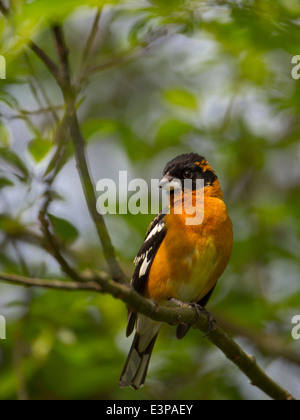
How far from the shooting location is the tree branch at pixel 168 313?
2715 mm

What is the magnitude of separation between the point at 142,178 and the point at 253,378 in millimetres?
4075

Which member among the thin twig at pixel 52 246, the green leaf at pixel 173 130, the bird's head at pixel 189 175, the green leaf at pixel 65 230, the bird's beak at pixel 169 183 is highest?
the green leaf at pixel 173 130

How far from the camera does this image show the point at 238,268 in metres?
7.94

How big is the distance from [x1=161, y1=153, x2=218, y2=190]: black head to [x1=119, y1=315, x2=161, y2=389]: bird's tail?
158 centimetres

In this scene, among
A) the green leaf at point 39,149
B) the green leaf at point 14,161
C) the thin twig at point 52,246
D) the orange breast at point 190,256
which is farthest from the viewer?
the orange breast at point 190,256

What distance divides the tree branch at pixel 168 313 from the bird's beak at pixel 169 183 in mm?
1652

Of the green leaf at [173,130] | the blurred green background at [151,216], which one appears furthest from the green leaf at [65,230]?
the green leaf at [173,130]

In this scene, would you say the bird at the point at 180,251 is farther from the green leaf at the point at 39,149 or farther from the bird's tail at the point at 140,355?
the green leaf at the point at 39,149

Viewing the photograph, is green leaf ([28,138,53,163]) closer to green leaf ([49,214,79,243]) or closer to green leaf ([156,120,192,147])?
green leaf ([49,214,79,243])

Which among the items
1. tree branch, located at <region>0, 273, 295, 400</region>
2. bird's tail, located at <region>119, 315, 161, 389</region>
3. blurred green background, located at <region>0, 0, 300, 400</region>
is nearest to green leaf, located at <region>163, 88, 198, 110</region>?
blurred green background, located at <region>0, 0, 300, 400</region>

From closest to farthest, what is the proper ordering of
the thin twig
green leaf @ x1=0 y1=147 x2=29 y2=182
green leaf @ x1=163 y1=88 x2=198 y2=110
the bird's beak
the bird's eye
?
the thin twig
green leaf @ x1=0 y1=147 x2=29 y2=182
the bird's beak
the bird's eye
green leaf @ x1=163 y1=88 x2=198 y2=110

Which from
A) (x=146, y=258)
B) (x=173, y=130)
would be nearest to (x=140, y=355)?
(x=146, y=258)

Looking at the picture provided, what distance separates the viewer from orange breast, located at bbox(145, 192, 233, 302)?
577cm
